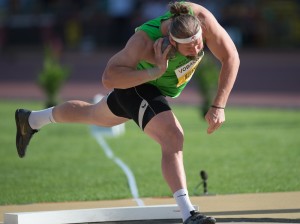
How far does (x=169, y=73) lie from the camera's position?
6770 mm

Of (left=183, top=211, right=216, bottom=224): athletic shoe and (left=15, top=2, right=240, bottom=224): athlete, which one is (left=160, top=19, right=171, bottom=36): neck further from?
(left=183, top=211, right=216, bottom=224): athletic shoe

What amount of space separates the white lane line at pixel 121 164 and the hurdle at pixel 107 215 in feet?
3.03

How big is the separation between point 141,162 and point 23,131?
3115 mm

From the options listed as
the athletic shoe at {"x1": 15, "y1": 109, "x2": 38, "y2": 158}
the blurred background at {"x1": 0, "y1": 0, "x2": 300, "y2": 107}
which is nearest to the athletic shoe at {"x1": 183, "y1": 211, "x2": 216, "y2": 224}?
the athletic shoe at {"x1": 15, "y1": 109, "x2": 38, "y2": 158}

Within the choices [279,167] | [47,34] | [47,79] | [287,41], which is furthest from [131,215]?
[47,34]

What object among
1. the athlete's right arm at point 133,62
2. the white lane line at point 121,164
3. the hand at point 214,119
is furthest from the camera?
the white lane line at point 121,164

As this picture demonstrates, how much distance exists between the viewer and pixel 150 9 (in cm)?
3238

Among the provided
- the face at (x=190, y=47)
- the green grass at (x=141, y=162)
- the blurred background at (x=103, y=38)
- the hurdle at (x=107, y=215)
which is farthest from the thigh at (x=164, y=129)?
the blurred background at (x=103, y=38)

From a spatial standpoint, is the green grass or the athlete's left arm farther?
the green grass

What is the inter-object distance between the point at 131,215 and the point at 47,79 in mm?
11578

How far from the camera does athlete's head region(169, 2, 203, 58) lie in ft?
20.7

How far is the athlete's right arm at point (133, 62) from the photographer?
6422mm

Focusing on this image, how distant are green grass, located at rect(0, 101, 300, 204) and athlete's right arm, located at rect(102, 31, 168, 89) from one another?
7.24 ft

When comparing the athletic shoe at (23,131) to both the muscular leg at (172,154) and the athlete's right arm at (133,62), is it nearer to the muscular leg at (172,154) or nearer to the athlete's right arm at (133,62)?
the athlete's right arm at (133,62)
